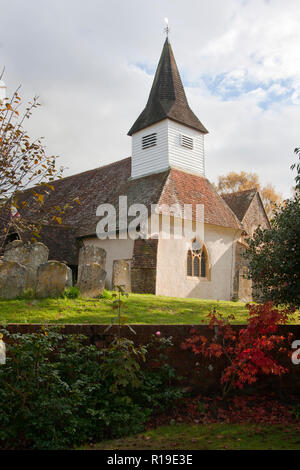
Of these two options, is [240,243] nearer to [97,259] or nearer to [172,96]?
[172,96]

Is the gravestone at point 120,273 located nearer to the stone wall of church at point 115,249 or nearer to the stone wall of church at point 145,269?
the stone wall of church at point 145,269

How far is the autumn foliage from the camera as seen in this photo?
6527mm

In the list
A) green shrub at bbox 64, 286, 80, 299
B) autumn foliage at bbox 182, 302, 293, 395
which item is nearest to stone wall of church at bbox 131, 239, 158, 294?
green shrub at bbox 64, 286, 80, 299

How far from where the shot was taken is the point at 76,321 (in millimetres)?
9102

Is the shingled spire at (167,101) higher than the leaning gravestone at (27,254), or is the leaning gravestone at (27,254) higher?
the shingled spire at (167,101)

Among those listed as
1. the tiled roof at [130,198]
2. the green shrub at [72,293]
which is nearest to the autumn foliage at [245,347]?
the green shrub at [72,293]

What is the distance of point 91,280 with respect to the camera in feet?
39.0

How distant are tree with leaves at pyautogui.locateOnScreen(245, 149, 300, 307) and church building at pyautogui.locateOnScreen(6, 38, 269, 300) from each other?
961 centimetres

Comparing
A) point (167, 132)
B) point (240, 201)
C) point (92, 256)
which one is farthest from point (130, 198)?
point (92, 256)

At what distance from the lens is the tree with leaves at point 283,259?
28.0 ft

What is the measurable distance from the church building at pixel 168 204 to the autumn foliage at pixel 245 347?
1133 centimetres

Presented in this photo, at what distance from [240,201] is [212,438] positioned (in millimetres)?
24323

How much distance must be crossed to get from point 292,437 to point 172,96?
877 inches
